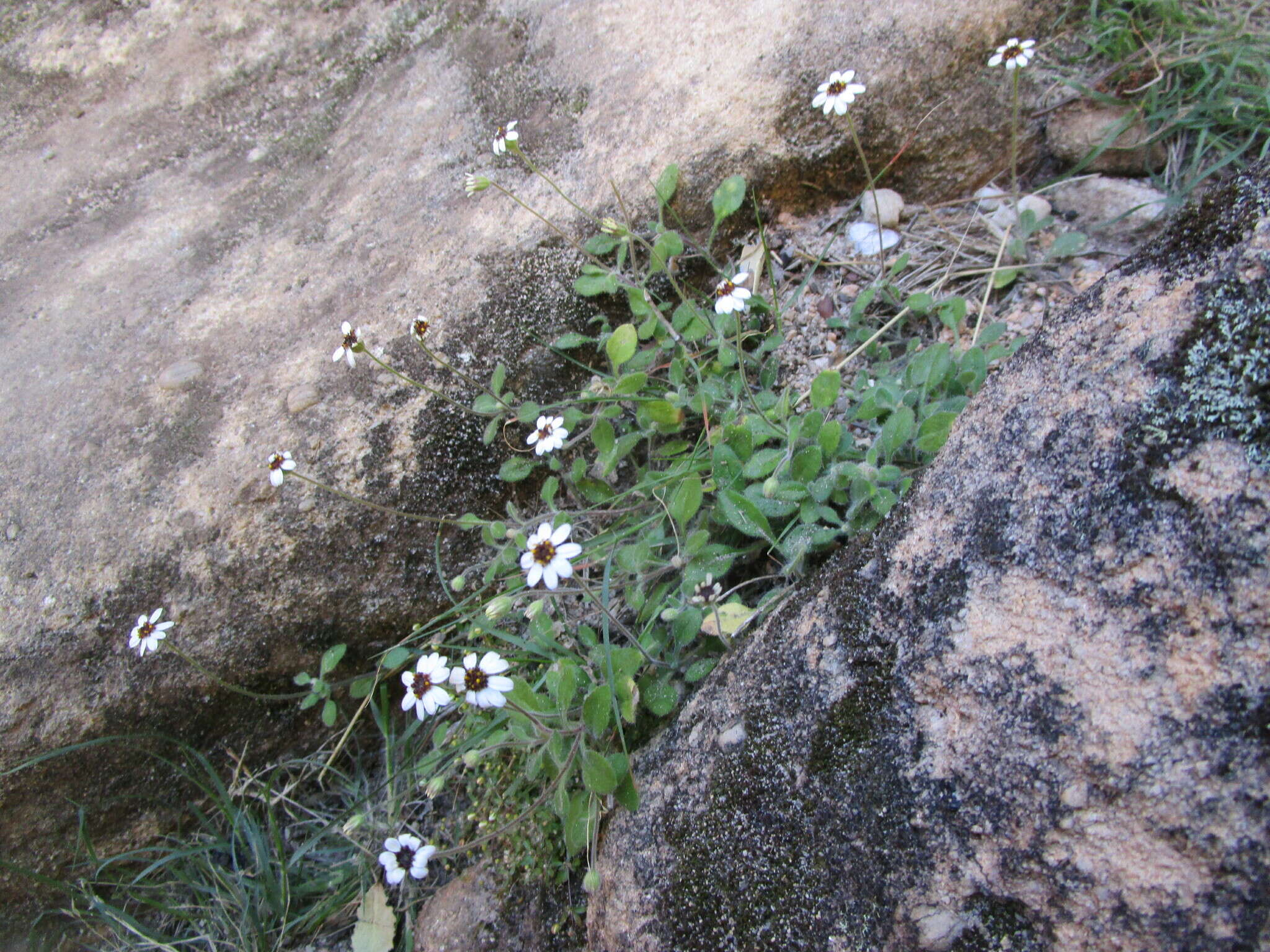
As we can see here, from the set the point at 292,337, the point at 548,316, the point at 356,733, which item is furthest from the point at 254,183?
the point at 356,733

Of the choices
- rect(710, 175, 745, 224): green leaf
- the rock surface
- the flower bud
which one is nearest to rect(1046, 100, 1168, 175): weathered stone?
rect(710, 175, 745, 224): green leaf

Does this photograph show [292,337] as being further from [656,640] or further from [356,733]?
[656,640]

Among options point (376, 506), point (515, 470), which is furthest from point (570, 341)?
point (376, 506)

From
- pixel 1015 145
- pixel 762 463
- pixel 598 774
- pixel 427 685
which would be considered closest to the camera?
pixel 598 774

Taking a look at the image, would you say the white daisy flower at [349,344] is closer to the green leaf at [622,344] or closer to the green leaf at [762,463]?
the green leaf at [622,344]

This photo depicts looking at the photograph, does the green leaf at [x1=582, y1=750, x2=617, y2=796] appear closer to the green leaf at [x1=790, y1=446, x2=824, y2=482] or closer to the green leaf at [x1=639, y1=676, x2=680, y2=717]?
the green leaf at [x1=639, y1=676, x2=680, y2=717]

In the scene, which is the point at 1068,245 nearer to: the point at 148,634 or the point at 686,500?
the point at 686,500
